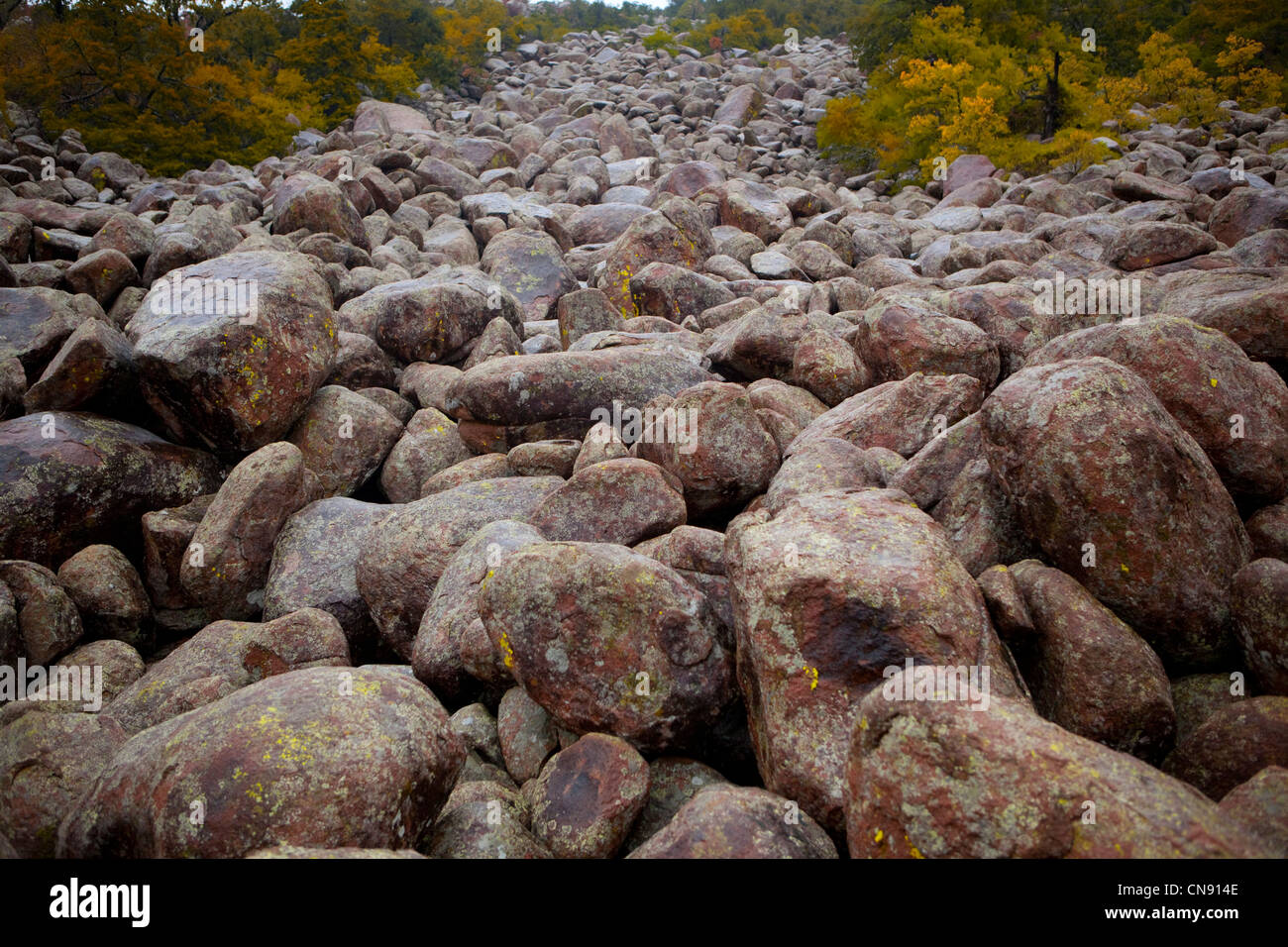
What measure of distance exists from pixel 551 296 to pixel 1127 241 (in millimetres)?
12249

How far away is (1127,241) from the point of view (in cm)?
1627

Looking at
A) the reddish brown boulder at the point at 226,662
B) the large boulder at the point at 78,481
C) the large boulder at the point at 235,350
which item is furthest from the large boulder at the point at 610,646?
the large boulder at the point at 78,481

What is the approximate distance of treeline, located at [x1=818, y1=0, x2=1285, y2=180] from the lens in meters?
33.6

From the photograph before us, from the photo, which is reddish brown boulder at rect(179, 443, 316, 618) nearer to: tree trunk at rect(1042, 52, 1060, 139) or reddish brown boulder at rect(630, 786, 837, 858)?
reddish brown boulder at rect(630, 786, 837, 858)

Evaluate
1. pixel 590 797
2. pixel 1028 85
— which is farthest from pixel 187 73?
pixel 590 797

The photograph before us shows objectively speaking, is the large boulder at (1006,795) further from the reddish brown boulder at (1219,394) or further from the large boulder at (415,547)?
the large boulder at (415,547)

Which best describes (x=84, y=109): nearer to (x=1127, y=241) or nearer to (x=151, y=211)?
(x=151, y=211)

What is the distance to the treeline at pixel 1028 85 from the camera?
33.6 meters

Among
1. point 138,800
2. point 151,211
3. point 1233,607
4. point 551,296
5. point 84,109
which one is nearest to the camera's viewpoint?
point 138,800

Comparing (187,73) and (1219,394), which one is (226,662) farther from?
(187,73)

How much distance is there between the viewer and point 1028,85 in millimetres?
37188

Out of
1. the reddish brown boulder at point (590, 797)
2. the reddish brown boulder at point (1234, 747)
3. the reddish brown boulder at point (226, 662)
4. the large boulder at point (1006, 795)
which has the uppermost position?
the large boulder at point (1006, 795)
